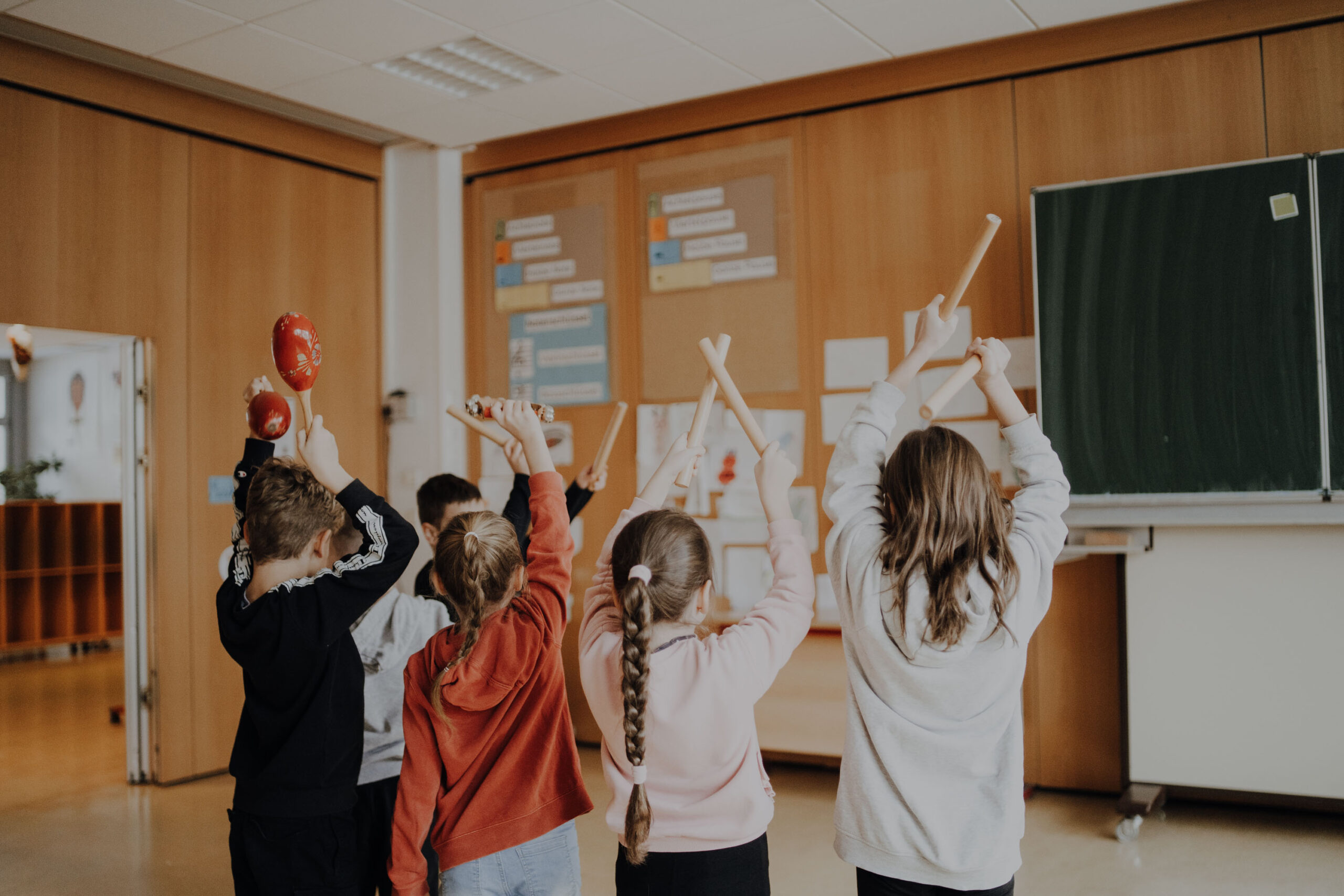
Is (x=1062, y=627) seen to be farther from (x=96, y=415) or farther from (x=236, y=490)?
(x=96, y=415)

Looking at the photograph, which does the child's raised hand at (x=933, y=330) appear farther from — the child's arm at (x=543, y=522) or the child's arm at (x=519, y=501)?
the child's arm at (x=519, y=501)

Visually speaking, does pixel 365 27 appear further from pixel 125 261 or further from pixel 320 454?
pixel 320 454

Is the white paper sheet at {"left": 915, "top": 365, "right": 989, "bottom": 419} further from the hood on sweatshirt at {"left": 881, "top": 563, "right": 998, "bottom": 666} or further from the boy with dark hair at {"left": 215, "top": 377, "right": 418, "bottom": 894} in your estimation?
the boy with dark hair at {"left": 215, "top": 377, "right": 418, "bottom": 894}

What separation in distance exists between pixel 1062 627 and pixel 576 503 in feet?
7.66

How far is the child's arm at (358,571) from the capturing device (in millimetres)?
1777

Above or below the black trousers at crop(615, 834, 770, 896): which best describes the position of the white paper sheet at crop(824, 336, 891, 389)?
above

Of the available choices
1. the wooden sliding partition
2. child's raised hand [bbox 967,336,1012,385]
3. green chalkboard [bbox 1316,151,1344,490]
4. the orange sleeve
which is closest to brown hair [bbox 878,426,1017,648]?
child's raised hand [bbox 967,336,1012,385]

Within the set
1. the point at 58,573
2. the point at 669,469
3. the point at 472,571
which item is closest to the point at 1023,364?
the point at 669,469

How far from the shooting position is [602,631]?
66.5 inches

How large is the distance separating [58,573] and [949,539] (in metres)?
8.50

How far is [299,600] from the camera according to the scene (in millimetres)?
1802

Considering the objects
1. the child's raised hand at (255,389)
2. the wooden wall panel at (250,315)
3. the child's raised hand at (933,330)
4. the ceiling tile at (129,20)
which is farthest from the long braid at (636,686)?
the wooden wall panel at (250,315)

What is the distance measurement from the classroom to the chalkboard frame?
2cm

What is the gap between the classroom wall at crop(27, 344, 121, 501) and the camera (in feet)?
29.1
